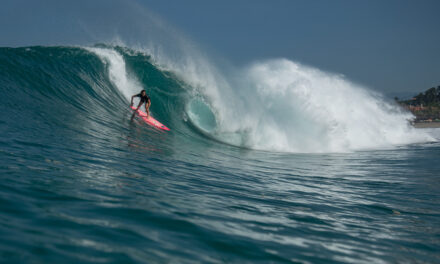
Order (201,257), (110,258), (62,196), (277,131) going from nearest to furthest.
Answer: (110,258) < (201,257) < (62,196) < (277,131)

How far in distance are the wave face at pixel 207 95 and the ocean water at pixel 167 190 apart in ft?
0.33

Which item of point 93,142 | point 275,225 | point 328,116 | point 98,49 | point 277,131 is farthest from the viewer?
point 98,49

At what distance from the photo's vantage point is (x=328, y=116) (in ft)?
48.0

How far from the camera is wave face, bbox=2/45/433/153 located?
11867mm

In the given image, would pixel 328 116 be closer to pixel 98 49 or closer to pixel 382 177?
pixel 382 177

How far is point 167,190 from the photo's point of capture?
4.14 metres

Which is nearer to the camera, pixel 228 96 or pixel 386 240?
pixel 386 240

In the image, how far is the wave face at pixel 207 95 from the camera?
38.9 ft

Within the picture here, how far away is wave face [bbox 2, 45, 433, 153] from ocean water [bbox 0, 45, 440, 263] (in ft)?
0.33

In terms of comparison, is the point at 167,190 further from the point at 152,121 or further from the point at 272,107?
the point at 272,107

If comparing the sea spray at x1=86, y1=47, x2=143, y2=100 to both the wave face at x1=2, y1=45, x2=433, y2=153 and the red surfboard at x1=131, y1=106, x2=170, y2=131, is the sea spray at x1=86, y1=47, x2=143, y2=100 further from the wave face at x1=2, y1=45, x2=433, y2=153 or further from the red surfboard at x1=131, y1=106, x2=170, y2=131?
the red surfboard at x1=131, y1=106, x2=170, y2=131

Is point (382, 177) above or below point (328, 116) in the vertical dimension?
below

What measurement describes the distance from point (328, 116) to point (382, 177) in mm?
7647

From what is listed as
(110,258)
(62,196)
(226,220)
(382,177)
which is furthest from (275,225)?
(382,177)
